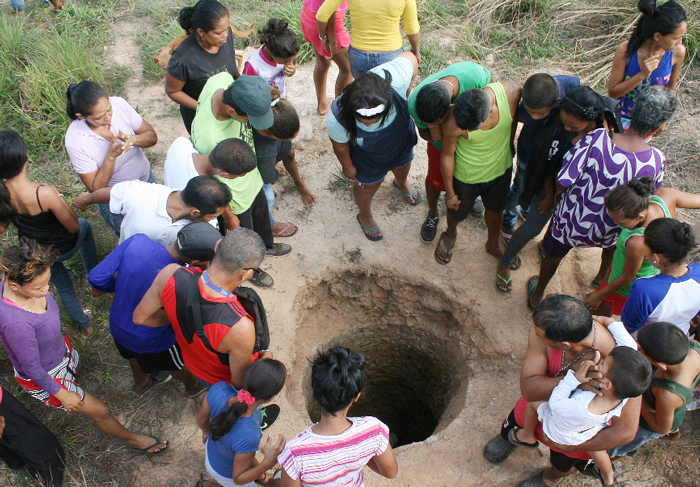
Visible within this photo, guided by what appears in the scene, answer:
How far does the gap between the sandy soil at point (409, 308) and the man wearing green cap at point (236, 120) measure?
0.80 meters

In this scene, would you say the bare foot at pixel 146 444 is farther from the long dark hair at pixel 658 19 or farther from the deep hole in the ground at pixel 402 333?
the long dark hair at pixel 658 19

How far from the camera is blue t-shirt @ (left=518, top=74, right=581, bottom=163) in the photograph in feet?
9.14

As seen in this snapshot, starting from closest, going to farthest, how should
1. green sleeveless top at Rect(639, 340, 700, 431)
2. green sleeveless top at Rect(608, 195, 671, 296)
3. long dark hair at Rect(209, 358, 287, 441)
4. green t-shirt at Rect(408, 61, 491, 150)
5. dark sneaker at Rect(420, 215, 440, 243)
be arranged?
long dark hair at Rect(209, 358, 287, 441) < green sleeveless top at Rect(639, 340, 700, 431) < green sleeveless top at Rect(608, 195, 671, 296) < green t-shirt at Rect(408, 61, 491, 150) < dark sneaker at Rect(420, 215, 440, 243)

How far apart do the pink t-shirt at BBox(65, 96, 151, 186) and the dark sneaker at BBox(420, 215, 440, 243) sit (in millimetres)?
2210

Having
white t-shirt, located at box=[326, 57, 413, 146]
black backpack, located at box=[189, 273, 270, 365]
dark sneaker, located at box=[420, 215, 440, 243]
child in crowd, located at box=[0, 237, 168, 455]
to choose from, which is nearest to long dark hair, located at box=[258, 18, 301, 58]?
white t-shirt, located at box=[326, 57, 413, 146]

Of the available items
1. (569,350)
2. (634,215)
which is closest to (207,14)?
(634,215)

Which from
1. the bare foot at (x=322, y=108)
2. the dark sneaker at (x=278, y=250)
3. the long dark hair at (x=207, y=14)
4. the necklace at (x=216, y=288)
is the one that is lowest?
the dark sneaker at (x=278, y=250)

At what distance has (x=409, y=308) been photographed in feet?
12.8

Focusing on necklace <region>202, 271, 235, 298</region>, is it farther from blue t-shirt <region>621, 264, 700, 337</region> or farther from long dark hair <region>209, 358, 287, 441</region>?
blue t-shirt <region>621, 264, 700, 337</region>

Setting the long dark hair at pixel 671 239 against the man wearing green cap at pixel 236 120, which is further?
the man wearing green cap at pixel 236 120

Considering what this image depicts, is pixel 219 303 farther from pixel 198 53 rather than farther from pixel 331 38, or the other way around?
pixel 331 38

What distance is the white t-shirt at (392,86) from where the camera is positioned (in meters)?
3.02

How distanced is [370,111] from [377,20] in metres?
1.42

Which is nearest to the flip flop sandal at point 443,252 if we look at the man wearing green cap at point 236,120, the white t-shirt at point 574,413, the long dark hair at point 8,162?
the man wearing green cap at point 236,120
